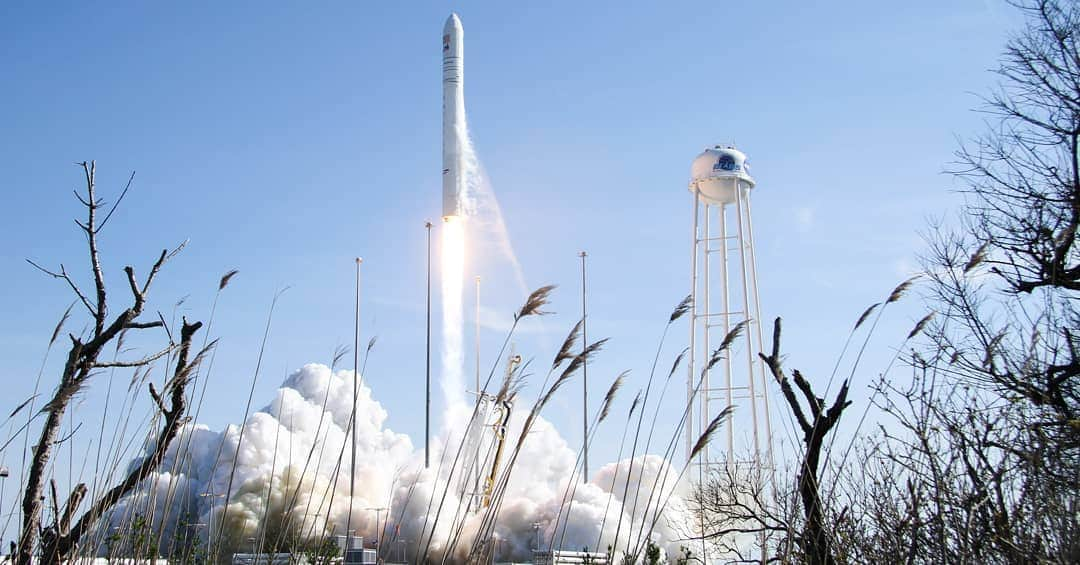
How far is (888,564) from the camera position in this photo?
17.8 feet

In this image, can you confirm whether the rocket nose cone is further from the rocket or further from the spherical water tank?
the spherical water tank

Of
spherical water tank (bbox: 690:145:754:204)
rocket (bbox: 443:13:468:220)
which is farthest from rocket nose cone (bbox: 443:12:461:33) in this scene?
spherical water tank (bbox: 690:145:754:204)

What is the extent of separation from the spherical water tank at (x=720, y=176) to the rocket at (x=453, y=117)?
644 centimetres

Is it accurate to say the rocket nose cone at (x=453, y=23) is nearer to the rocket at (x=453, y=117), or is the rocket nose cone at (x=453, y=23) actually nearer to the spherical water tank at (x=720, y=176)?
the rocket at (x=453, y=117)

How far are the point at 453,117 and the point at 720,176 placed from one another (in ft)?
25.0

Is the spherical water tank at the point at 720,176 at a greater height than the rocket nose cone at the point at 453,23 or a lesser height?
lesser

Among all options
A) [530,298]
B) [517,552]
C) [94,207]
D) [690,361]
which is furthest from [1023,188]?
[517,552]

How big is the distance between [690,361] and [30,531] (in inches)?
866

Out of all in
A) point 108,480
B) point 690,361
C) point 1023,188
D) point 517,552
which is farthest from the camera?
point 517,552

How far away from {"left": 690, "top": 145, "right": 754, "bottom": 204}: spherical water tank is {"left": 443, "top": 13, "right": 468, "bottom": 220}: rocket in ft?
21.1

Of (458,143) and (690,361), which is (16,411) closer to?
(690,361)

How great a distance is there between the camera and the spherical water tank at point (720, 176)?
92.9ft

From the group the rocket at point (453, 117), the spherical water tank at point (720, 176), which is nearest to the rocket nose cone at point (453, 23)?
the rocket at point (453, 117)

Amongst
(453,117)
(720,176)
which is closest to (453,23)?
(453,117)
